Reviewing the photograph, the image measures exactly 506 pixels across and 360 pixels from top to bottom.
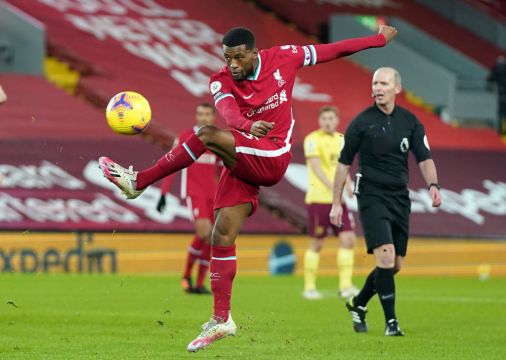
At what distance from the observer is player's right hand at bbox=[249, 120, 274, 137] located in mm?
7352

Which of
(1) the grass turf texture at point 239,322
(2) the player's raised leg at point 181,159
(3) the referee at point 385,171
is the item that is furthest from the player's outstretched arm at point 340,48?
(1) the grass turf texture at point 239,322

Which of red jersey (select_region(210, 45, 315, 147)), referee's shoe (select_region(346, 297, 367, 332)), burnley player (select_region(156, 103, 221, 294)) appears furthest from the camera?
burnley player (select_region(156, 103, 221, 294))

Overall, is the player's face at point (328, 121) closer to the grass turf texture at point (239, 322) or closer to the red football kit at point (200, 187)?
the red football kit at point (200, 187)

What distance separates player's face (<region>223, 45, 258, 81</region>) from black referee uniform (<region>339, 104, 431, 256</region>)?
2.32 meters

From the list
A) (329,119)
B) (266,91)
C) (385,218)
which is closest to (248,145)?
(266,91)

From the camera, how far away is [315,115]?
24.6 m

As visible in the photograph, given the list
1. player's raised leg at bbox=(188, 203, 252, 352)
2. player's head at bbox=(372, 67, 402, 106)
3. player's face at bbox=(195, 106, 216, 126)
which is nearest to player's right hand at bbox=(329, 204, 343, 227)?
player's head at bbox=(372, 67, 402, 106)

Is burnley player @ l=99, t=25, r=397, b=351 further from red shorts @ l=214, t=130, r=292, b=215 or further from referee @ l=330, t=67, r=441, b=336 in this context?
referee @ l=330, t=67, r=441, b=336

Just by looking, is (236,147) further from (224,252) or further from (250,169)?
(224,252)

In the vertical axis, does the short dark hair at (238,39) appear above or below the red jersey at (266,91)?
above

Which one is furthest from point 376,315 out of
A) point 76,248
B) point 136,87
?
point 136,87

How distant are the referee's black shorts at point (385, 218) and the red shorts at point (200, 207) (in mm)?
4772

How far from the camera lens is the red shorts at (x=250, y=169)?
26.0ft

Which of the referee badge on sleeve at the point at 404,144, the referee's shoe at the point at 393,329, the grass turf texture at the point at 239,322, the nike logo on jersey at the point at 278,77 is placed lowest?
the grass turf texture at the point at 239,322
